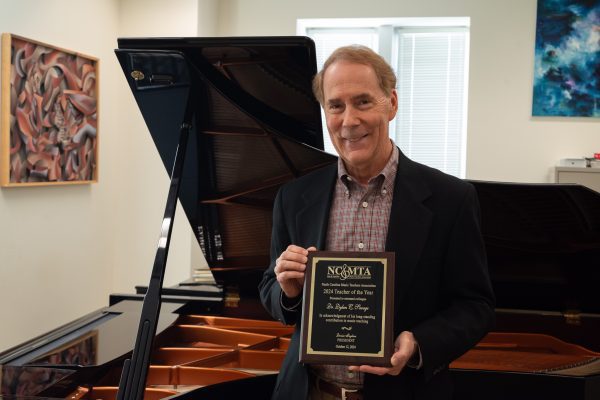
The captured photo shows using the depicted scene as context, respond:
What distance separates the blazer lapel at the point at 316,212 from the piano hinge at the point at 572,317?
1731 millimetres

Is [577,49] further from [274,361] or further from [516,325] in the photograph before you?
[274,361]

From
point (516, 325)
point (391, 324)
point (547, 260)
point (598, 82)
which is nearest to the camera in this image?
point (391, 324)

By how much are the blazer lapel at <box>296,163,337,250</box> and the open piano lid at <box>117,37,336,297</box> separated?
0.52 metres

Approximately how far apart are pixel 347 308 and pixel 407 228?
0.22 m

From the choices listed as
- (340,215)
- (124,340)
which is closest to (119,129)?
(124,340)

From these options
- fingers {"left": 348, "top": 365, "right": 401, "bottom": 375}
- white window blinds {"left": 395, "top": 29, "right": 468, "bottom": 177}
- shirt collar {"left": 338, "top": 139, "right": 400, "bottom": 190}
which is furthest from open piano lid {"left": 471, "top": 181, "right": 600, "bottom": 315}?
white window blinds {"left": 395, "top": 29, "right": 468, "bottom": 177}

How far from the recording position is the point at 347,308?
138cm

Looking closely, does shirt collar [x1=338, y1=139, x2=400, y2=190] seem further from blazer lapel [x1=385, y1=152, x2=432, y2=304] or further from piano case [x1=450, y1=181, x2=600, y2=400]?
piano case [x1=450, y1=181, x2=600, y2=400]

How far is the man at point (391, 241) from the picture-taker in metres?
1.40

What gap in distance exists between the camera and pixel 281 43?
1.94 meters

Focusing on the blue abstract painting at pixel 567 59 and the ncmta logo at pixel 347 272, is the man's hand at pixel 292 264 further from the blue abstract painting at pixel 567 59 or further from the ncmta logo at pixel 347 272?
the blue abstract painting at pixel 567 59

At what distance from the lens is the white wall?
5441 mm

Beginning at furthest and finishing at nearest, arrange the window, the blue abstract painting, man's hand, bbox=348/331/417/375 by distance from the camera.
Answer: the window, the blue abstract painting, man's hand, bbox=348/331/417/375

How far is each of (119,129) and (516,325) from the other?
143 inches
